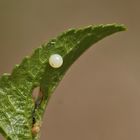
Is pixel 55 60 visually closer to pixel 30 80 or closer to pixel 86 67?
pixel 30 80

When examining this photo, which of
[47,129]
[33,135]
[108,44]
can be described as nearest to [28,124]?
[33,135]

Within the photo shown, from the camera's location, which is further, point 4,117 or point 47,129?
point 47,129

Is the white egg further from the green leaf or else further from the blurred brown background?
the blurred brown background

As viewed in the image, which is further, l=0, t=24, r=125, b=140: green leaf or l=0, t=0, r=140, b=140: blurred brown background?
l=0, t=0, r=140, b=140: blurred brown background

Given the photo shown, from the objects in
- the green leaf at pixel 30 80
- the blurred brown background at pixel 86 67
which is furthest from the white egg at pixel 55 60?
the blurred brown background at pixel 86 67

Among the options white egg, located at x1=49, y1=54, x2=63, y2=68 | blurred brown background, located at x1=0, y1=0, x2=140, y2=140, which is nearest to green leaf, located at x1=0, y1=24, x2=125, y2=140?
white egg, located at x1=49, y1=54, x2=63, y2=68

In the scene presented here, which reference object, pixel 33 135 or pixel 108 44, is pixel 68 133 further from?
pixel 33 135
